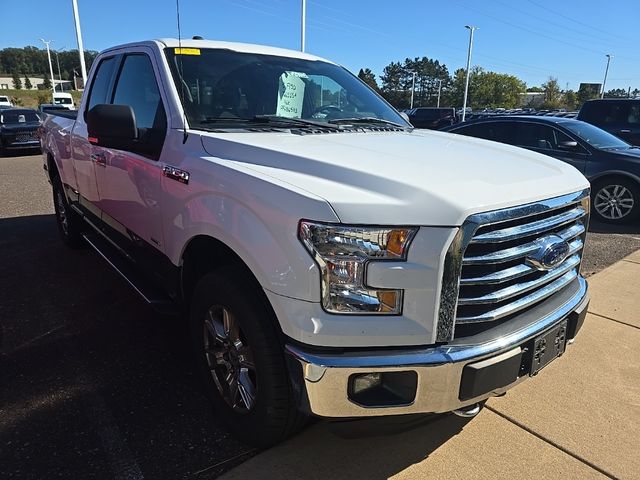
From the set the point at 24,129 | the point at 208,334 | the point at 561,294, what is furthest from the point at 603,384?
the point at 24,129

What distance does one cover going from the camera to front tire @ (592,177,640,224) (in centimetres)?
785

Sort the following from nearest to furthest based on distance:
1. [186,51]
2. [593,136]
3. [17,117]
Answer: [186,51] < [593,136] < [17,117]

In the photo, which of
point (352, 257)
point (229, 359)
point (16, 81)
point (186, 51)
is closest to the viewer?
point (352, 257)

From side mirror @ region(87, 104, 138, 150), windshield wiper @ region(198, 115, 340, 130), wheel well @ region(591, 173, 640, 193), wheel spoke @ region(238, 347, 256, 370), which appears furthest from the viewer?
wheel well @ region(591, 173, 640, 193)

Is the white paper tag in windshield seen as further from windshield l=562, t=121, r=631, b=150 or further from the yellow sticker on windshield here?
windshield l=562, t=121, r=631, b=150

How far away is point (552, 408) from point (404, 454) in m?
1.02

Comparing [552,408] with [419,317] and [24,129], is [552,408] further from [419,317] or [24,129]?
[24,129]

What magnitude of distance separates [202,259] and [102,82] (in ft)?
8.14

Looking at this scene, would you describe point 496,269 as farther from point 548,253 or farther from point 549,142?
point 549,142

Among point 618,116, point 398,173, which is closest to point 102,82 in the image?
point 398,173

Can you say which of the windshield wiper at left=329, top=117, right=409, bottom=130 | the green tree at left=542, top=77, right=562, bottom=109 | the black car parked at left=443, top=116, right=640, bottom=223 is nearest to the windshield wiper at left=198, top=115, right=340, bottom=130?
the windshield wiper at left=329, top=117, right=409, bottom=130

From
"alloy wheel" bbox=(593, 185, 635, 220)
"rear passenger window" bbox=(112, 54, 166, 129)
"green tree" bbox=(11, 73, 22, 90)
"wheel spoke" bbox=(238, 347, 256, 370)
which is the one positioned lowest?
"alloy wheel" bbox=(593, 185, 635, 220)

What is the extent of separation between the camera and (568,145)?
27.1 feet

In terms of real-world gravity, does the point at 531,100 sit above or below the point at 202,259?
above
